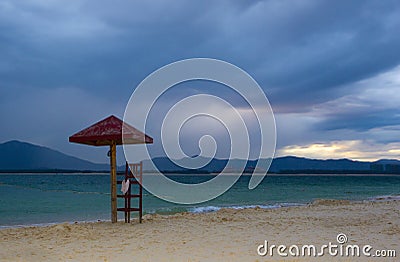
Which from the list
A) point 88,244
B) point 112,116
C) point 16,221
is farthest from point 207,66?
point 16,221

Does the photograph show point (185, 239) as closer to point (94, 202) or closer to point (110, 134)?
point (110, 134)

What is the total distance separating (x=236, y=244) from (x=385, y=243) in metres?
2.70

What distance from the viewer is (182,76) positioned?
9789mm

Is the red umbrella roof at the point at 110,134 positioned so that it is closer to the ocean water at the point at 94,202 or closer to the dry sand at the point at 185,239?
the dry sand at the point at 185,239

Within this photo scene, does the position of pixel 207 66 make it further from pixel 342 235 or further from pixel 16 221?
pixel 16 221

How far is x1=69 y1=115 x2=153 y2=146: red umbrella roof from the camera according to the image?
10008mm
